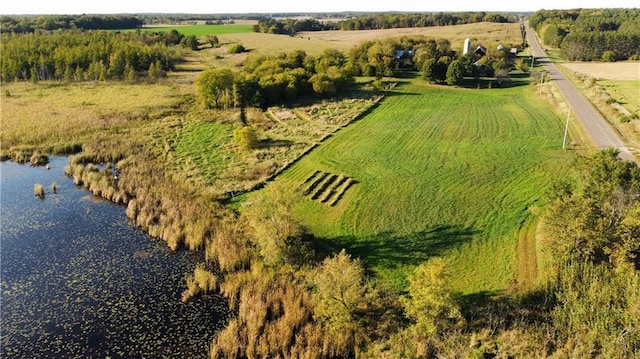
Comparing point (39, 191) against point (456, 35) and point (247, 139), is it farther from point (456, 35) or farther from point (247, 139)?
point (456, 35)

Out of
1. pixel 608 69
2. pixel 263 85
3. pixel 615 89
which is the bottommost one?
pixel 263 85

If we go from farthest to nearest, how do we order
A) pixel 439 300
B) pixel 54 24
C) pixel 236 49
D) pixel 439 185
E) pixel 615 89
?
pixel 54 24 → pixel 236 49 → pixel 615 89 → pixel 439 185 → pixel 439 300

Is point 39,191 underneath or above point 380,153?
underneath

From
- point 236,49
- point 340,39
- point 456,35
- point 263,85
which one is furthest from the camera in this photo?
point 340,39

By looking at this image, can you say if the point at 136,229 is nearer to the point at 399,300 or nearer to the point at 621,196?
the point at 399,300

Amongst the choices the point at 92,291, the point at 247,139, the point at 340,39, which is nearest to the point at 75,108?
the point at 247,139

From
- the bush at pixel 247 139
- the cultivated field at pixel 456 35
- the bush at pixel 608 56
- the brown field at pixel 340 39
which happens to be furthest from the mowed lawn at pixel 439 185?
the cultivated field at pixel 456 35

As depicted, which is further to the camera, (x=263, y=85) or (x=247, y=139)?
(x=263, y=85)
